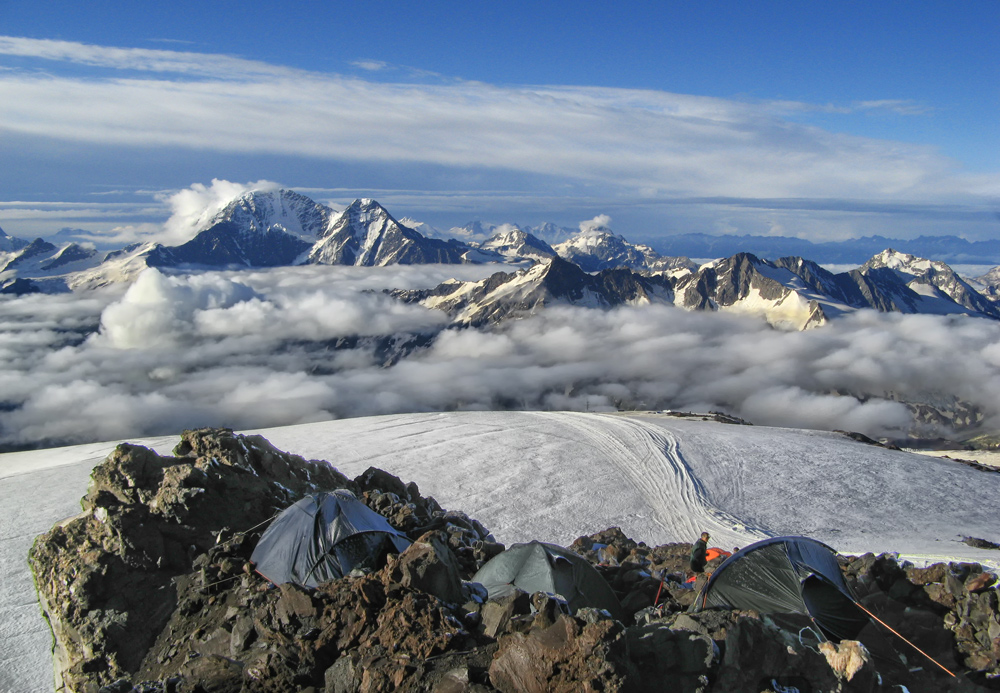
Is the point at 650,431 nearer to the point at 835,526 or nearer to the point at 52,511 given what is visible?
the point at 835,526

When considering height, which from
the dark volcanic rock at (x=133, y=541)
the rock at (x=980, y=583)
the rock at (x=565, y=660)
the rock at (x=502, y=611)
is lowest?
the dark volcanic rock at (x=133, y=541)

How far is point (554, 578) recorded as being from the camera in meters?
16.1

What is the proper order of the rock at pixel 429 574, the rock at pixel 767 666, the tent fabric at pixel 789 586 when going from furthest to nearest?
the tent fabric at pixel 789 586 → the rock at pixel 429 574 → the rock at pixel 767 666

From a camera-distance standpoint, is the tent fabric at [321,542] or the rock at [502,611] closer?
the rock at [502,611]

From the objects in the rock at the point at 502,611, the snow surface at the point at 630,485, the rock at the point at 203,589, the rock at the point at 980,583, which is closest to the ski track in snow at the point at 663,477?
the snow surface at the point at 630,485

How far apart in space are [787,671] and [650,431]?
44587 mm

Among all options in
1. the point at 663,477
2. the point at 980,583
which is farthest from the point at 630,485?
the point at 980,583

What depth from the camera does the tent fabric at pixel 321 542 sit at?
53.5 ft

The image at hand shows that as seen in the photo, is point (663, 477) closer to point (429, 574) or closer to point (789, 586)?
point (789, 586)

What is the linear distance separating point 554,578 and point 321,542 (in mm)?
6421

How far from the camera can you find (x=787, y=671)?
1095cm

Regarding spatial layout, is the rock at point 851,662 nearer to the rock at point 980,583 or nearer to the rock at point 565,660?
the rock at point 565,660

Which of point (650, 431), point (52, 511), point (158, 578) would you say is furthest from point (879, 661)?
point (650, 431)

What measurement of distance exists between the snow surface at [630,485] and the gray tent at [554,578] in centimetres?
1540
